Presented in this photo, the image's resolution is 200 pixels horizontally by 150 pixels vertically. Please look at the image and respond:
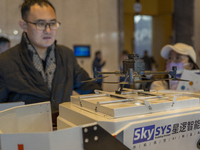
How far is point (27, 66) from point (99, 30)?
210 inches

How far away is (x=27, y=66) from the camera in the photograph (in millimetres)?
1411

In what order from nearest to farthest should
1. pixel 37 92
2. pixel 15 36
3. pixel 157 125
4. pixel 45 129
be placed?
pixel 157 125
pixel 45 129
pixel 37 92
pixel 15 36

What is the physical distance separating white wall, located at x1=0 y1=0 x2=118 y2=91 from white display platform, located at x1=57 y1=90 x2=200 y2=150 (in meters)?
5.00

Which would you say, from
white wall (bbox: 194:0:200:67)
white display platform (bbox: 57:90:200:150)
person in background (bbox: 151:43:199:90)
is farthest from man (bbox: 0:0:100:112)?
white wall (bbox: 194:0:200:67)

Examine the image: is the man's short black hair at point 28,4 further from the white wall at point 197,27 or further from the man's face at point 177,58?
the white wall at point 197,27

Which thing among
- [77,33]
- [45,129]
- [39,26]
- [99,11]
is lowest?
[45,129]

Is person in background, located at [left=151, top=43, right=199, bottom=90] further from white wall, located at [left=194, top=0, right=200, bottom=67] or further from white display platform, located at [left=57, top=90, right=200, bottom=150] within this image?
white wall, located at [left=194, top=0, right=200, bottom=67]

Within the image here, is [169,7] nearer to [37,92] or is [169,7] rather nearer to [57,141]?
[37,92]

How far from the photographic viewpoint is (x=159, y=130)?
791 millimetres

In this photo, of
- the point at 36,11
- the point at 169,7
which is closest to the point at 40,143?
the point at 36,11

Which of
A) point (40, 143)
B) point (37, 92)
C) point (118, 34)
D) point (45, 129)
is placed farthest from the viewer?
point (118, 34)

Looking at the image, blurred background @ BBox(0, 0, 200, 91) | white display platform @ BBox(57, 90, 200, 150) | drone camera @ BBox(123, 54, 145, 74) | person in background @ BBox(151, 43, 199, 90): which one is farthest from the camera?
blurred background @ BBox(0, 0, 200, 91)

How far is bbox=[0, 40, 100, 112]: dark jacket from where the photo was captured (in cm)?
135

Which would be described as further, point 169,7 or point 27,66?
point 169,7
